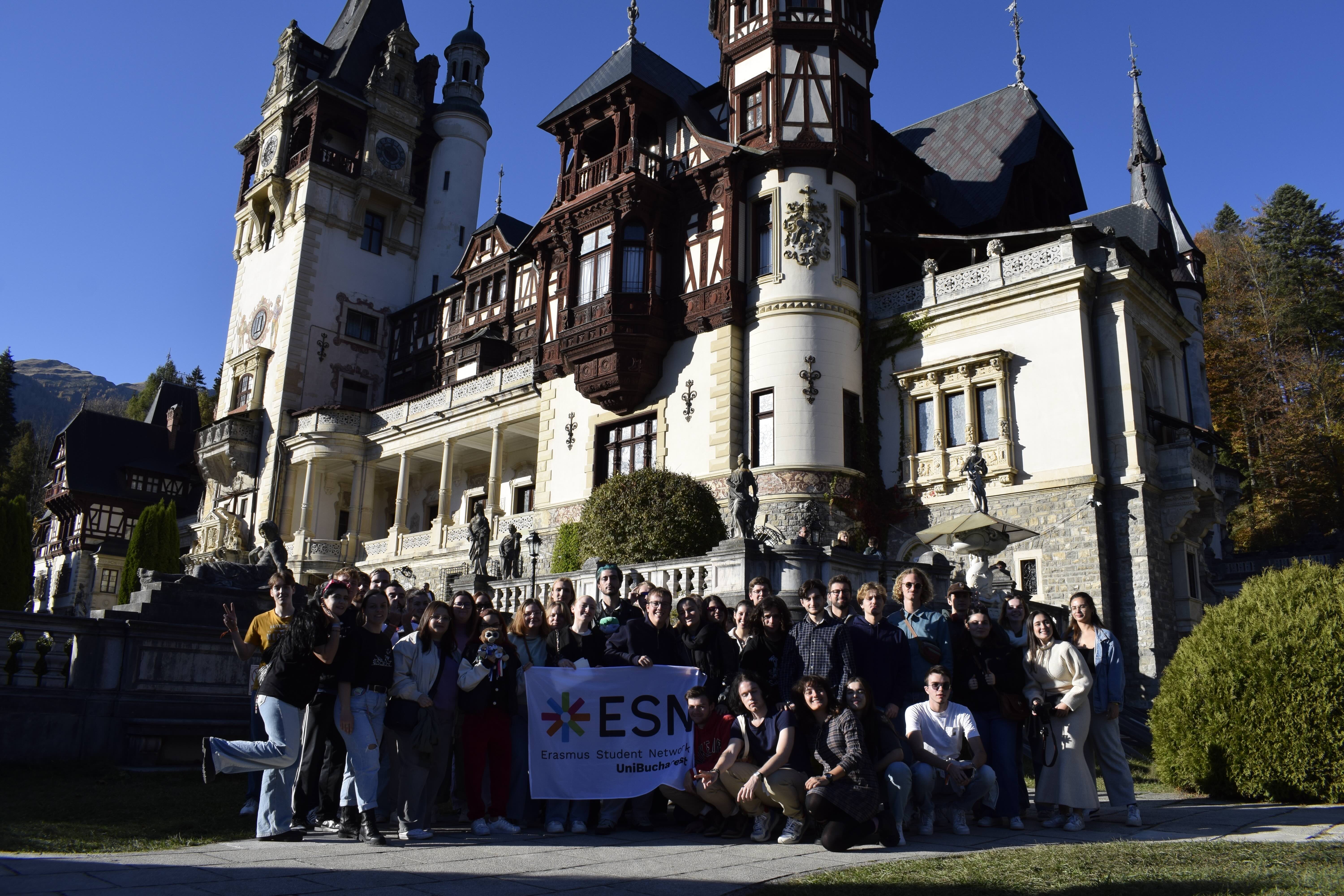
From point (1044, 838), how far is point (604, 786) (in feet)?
11.6

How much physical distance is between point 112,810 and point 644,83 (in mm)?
24184

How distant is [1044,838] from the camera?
295 inches

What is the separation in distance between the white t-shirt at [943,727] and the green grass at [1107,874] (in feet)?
3.72

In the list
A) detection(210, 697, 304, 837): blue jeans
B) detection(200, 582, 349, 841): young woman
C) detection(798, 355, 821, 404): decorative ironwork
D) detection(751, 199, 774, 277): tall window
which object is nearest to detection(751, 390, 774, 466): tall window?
detection(798, 355, 821, 404): decorative ironwork

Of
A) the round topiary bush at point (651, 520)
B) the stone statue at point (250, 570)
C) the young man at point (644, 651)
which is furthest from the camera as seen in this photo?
the round topiary bush at point (651, 520)

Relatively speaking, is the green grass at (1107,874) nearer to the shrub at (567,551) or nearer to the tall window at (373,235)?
the shrub at (567,551)

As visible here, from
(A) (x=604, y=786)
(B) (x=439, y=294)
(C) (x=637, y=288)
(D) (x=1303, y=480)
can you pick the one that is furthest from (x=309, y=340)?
(D) (x=1303, y=480)

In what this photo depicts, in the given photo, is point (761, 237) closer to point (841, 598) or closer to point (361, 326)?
point (841, 598)

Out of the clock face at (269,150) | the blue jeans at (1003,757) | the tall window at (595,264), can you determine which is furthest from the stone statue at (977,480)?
the clock face at (269,150)

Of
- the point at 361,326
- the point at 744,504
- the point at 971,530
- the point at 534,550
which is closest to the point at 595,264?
the point at 534,550

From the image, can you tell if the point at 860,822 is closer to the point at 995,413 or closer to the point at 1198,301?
the point at 995,413

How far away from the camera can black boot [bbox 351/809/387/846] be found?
22.5 feet

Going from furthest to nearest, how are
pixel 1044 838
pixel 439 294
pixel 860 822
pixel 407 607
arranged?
pixel 439 294
pixel 407 607
pixel 1044 838
pixel 860 822

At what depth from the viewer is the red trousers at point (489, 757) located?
7781 mm
